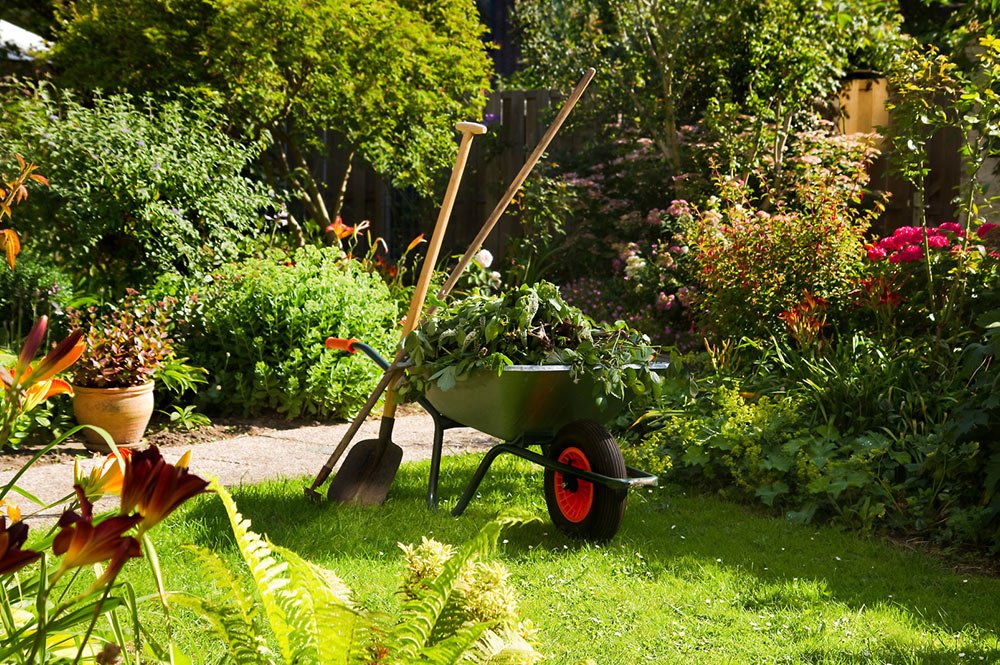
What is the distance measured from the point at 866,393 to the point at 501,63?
13980 millimetres

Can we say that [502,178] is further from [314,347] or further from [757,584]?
[757,584]

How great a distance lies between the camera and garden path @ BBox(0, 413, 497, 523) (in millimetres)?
3393

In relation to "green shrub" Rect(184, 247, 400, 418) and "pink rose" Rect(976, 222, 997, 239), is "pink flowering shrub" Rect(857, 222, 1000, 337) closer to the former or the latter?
"pink rose" Rect(976, 222, 997, 239)

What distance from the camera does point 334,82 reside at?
19.4 ft

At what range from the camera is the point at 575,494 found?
295cm

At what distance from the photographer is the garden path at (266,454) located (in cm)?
339

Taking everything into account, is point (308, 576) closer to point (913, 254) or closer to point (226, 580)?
point (226, 580)

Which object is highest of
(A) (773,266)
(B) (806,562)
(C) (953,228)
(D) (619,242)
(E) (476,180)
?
(E) (476,180)

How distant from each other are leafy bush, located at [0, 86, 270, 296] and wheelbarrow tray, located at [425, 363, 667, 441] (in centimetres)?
236

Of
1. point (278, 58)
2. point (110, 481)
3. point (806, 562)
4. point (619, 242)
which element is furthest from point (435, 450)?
point (619, 242)

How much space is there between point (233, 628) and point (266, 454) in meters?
3.02

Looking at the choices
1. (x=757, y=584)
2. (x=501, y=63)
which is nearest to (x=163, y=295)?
(x=757, y=584)

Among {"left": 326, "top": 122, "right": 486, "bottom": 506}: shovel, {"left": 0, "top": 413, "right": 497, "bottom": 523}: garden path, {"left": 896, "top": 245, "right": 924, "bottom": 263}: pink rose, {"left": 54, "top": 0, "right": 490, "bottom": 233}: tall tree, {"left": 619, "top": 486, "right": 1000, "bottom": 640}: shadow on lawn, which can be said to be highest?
{"left": 54, "top": 0, "right": 490, "bottom": 233}: tall tree

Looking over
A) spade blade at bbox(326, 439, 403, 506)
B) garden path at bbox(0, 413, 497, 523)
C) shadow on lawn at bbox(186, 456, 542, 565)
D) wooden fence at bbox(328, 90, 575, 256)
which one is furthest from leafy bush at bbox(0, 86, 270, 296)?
wooden fence at bbox(328, 90, 575, 256)
